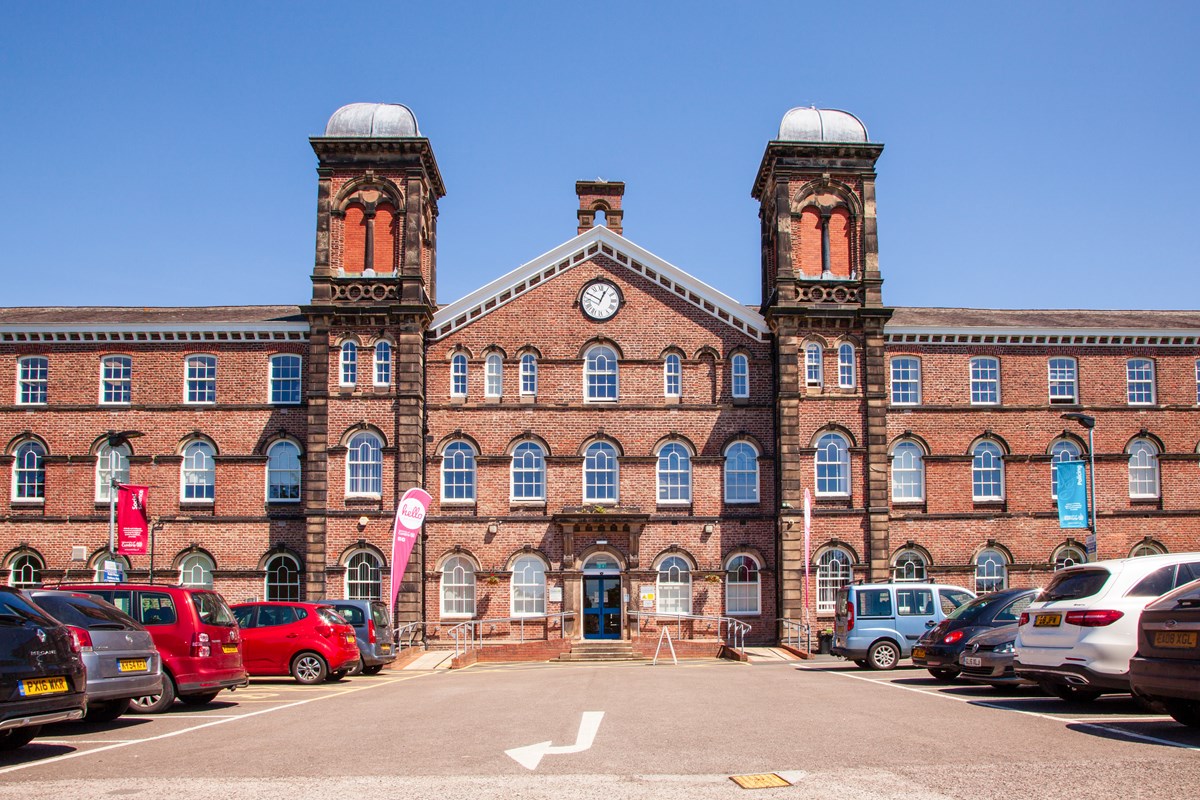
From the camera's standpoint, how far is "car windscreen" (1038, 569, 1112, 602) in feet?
43.2

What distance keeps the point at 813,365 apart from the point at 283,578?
16866 mm

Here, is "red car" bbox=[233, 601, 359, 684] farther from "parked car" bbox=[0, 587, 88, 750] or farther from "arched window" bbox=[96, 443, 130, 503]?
"arched window" bbox=[96, 443, 130, 503]

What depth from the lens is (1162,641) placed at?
10945mm

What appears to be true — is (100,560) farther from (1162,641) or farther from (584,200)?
(1162,641)

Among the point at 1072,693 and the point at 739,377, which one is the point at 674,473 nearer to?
the point at 739,377

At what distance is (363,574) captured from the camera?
33812mm

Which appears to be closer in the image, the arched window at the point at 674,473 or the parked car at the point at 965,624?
the parked car at the point at 965,624

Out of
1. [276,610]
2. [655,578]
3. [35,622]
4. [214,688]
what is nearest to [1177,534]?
[655,578]

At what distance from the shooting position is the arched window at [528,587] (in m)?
34.0

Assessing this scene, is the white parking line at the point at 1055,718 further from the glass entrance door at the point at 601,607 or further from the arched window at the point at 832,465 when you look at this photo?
the arched window at the point at 832,465

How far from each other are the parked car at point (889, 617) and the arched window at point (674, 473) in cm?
1146

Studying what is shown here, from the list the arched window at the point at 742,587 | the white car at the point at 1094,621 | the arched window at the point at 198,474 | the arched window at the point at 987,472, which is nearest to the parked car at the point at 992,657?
the white car at the point at 1094,621

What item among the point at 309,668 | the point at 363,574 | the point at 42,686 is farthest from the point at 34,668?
the point at 363,574

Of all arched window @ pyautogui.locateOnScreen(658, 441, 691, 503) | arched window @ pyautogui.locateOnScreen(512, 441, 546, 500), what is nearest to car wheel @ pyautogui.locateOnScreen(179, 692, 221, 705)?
arched window @ pyautogui.locateOnScreen(512, 441, 546, 500)
